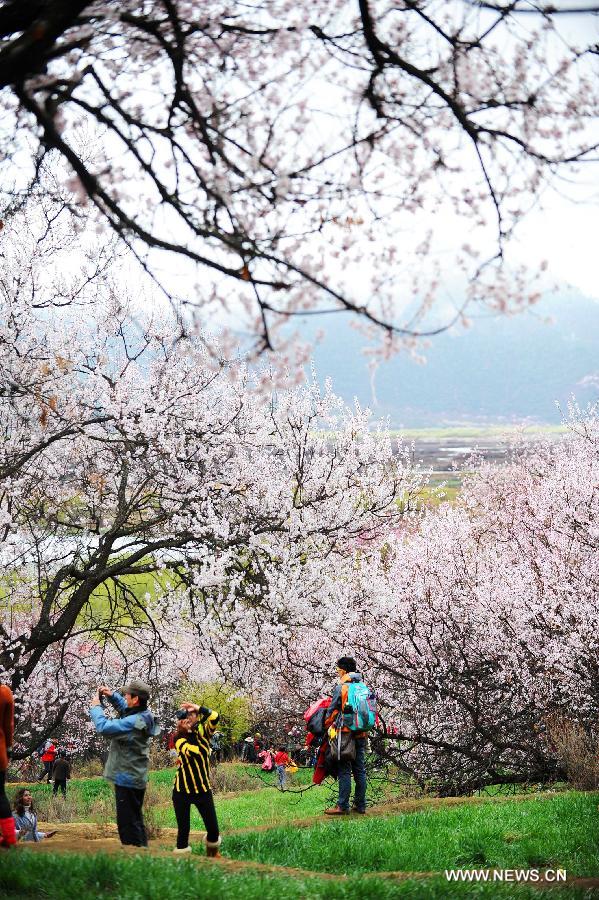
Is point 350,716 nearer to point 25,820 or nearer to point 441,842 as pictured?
point 441,842

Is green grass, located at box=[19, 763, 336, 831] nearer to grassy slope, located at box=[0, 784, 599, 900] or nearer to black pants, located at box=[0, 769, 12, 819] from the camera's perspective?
grassy slope, located at box=[0, 784, 599, 900]

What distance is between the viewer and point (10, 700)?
6562 millimetres

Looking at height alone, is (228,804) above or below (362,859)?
below

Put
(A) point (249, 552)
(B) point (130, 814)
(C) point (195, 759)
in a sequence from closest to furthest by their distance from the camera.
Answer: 1. (B) point (130, 814)
2. (C) point (195, 759)
3. (A) point (249, 552)

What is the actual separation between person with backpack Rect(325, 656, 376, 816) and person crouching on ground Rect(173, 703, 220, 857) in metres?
2.20

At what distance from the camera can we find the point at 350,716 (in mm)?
9570

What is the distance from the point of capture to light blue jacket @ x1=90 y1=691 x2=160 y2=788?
702cm

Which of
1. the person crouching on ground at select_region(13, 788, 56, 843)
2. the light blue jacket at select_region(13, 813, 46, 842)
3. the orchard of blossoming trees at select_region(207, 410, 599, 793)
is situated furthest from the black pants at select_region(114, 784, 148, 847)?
the light blue jacket at select_region(13, 813, 46, 842)

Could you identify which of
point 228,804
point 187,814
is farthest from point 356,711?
point 228,804

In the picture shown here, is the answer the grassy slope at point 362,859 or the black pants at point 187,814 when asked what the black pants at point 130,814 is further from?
the grassy slope at point 362,859

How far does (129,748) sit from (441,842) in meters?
2.90

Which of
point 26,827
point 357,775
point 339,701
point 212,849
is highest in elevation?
point 339,701

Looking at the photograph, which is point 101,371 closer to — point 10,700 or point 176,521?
point 176,521

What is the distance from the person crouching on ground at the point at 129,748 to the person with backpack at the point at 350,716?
9.64 ft
